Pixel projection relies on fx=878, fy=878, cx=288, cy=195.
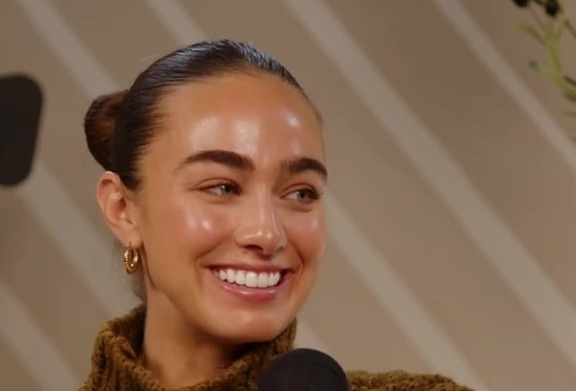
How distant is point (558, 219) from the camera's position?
1.34 m

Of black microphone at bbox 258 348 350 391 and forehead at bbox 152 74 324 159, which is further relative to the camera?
forehead at bbox 152 74 324 159

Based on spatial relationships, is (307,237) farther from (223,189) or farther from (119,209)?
(119,209)

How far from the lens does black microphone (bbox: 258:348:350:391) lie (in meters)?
0.64

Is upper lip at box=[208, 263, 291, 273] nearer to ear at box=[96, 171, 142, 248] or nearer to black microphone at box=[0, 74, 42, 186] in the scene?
ear at box=[96, 171, 142, 248]

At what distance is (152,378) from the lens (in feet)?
2.95

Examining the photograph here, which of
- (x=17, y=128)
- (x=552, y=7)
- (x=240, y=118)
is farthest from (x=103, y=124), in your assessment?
(x=552, y=7)

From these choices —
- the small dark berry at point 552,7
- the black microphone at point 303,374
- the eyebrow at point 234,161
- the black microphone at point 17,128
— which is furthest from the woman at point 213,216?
the black microphone at point 17,128

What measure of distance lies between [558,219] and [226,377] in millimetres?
674

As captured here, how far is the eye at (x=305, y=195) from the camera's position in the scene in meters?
0.90

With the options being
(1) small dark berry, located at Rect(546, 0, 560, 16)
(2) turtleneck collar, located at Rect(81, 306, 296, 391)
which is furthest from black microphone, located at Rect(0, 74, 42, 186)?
(1) small dark berry, located at Rect(546, 0, 560, 16)

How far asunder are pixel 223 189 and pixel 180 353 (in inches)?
8.0

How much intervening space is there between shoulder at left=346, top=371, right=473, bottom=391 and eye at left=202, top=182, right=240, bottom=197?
276 mm

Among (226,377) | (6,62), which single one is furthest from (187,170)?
(6,62)

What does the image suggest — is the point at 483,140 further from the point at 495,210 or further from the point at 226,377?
the point at 226,377
